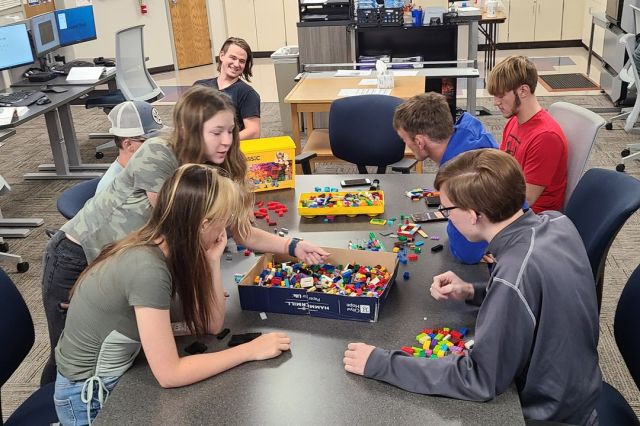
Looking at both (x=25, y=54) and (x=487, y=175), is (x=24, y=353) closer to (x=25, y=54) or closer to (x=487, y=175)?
(x=487, y=175)

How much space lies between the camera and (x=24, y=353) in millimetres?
2006

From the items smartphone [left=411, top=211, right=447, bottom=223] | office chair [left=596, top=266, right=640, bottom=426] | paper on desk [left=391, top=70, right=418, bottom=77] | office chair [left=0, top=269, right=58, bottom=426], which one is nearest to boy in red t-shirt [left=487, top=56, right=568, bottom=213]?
smartphone [left=411, top=211, right=447, bottom=223]

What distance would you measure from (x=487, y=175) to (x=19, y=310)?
1.45 metres

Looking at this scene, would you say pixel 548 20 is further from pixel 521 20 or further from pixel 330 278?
pixel 330 278

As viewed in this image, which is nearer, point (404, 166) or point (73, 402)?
point (73, 402)

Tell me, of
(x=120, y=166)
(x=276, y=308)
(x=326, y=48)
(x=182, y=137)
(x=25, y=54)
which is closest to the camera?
(x=276, y=308)

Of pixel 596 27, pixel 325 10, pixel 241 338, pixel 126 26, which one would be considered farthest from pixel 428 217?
pixel 126 26

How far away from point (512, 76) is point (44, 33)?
4.45 metres

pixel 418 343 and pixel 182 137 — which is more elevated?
pixel 182 137

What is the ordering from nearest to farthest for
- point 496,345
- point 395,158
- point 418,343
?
point 496,345 → point 418,343 → point 395,158

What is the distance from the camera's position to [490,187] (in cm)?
159

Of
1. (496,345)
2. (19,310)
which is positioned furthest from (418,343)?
(19,310)

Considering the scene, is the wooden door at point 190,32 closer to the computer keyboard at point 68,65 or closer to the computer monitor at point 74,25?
the computer monitor at point 74,25

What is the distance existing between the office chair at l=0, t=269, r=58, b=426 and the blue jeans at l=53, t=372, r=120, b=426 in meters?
0.17
